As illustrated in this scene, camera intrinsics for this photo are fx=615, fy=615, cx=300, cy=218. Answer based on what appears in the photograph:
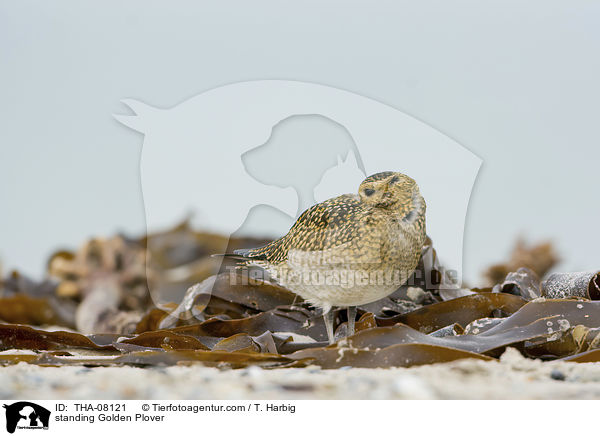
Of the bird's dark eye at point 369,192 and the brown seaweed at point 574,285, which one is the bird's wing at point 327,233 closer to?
the bird's dark eye at point 369,192

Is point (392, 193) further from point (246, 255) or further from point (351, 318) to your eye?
point (246, 255)
